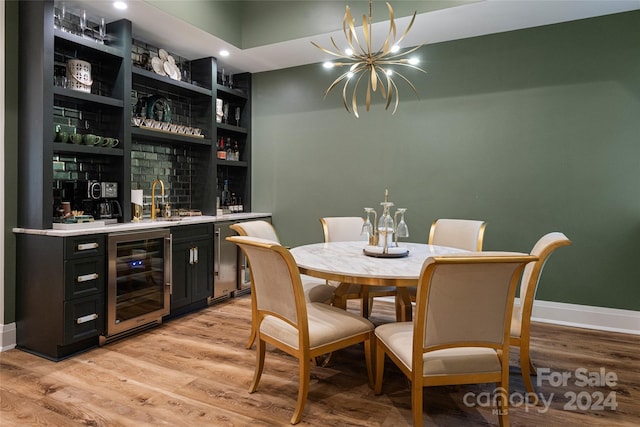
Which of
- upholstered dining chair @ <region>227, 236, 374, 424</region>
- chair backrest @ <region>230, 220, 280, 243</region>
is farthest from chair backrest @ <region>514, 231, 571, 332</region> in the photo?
chair backrest @ <region>230, 220, 280, 243</region>

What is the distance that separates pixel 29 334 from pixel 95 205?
3.63ft

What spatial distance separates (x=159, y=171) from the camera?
4.19 m

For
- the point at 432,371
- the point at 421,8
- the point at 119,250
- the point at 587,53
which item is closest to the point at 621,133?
the point at 587,53

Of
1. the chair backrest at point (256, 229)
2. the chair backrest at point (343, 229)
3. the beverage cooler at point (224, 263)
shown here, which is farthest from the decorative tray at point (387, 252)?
the beverage cooler at point (224, 263)

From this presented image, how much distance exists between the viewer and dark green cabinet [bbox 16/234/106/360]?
273 centimetres

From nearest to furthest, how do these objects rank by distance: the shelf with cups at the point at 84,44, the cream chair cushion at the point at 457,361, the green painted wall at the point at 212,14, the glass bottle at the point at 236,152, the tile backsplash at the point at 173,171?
the cream chair cushion at the point at 457,361 → the shelf with cups at the point at 84,44 → the green painted wall at the point at 212,14 → the tile backsplash at the point at 173,171 → the glass bottle at the point at 236,152

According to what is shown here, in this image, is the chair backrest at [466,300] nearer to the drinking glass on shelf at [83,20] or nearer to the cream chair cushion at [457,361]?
the cream chair cushion at [457,361]

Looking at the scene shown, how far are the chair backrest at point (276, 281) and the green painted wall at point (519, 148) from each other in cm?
239

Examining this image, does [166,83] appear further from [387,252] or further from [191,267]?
[387,252]

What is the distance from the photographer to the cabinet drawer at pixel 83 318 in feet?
9.01

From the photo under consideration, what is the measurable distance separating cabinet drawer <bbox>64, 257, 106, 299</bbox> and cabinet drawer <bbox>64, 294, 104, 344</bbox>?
5 cm

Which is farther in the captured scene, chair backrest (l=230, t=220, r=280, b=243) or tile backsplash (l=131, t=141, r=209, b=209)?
tile backsplash (l=131, t=141, r=209, b=209)

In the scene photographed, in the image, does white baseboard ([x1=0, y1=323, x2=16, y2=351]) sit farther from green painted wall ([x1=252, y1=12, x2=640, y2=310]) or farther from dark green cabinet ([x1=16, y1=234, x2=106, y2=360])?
green painted wall ([x1=252, y1=12, x2=640, y2=310])

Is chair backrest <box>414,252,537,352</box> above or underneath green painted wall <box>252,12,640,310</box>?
underneath
